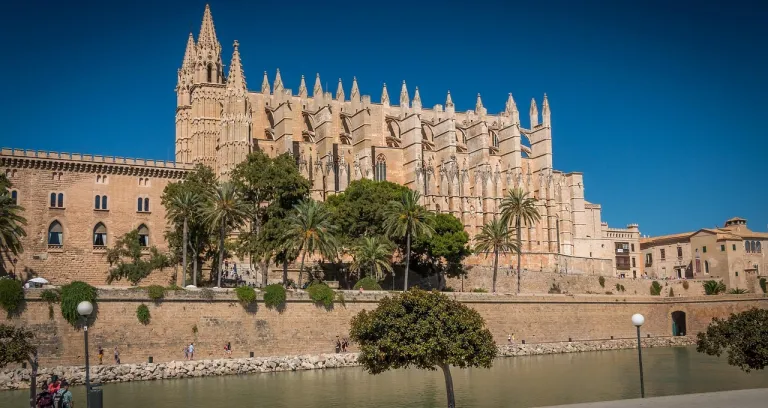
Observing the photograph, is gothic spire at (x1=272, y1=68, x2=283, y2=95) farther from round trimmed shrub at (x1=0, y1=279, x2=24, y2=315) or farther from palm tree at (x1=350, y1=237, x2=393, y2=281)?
round trimmed shrub at (x1=0, y1=279, x2=24, y2=315)

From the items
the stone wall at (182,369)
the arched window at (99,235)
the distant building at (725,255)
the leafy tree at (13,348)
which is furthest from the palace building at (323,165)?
the leafy tree at (13,348)

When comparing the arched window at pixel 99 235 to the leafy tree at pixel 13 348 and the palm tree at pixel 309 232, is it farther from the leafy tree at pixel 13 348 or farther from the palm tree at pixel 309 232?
the leafy tree at pixel 13 348

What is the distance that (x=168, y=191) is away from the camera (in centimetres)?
4675

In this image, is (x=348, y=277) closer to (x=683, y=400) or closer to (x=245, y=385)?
(x=245, y=385)

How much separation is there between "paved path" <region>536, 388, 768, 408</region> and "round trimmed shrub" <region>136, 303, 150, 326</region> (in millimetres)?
21712

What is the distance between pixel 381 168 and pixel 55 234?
27.5 metres

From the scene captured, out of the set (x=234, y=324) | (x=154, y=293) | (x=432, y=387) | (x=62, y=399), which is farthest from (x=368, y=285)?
(x=62, y=399)

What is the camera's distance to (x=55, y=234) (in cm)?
4678

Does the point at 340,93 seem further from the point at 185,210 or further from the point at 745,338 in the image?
the point at 745,338

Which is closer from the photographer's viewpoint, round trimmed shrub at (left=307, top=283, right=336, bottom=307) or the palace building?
round trimmed shrub at (left=307, top=283, right=336, bottom=307)

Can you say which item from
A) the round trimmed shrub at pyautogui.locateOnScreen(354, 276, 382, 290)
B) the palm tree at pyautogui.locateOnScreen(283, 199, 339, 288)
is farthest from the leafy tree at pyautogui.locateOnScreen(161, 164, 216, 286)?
the round trimmed shrub at pyautogui.locateOnScreen(354, 276, 382, 290)

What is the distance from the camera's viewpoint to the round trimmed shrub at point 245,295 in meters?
37.5

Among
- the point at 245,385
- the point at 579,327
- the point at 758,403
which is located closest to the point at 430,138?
the point at 579,327

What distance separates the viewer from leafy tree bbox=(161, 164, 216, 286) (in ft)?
145
